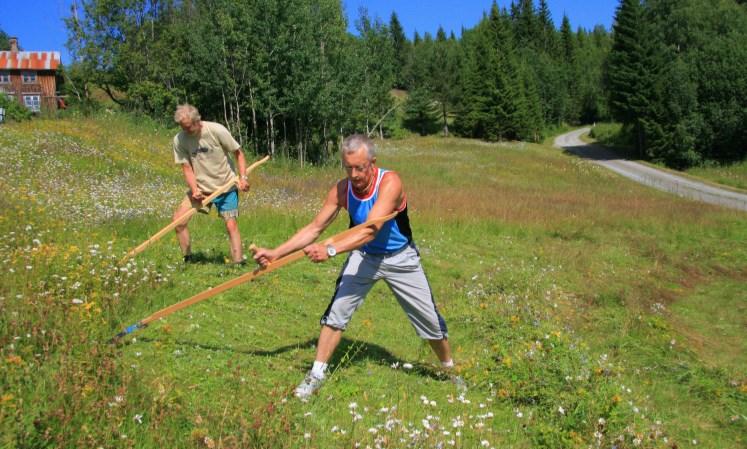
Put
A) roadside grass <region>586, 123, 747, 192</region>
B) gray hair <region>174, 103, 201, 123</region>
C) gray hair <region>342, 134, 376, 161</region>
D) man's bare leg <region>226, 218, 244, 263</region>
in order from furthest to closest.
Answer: roadside grass <region>586, 123, 747, 192</region>
man's bare leg <region>226, 218, 244, 263</region>
gray hair <region>174, 103, 201, 123</region>
gray hair <region>342, 134, 376, 161</region>

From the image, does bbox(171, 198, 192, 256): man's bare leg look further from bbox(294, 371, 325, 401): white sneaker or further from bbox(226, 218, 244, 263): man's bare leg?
bbox(294, 371, 325, 401): white sneaker

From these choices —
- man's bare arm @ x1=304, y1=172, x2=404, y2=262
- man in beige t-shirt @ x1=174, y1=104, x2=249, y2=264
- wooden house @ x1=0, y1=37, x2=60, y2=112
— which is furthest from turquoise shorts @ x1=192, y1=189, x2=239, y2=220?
wooden house @ x1=0, y1=37, x2=60, y2=112

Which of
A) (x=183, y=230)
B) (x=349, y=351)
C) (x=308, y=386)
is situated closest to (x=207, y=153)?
(x=183, y=230)

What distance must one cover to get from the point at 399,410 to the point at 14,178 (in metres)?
9.38

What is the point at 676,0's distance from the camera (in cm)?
5200

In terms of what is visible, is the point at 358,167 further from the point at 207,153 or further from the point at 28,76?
the point at 28,76

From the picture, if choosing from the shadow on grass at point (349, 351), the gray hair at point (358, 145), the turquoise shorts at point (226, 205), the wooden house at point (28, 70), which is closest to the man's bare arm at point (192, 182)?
the turquoise shorts at point (226, 205)

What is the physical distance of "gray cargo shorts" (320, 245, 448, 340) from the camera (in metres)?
4.65

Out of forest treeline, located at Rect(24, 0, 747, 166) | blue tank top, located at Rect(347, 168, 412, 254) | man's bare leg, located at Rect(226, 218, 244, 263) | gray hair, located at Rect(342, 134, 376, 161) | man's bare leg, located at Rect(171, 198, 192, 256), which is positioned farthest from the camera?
forest treeline, located at Rect(24, 0, 747, 166)

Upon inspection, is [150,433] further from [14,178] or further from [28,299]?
[14,178]

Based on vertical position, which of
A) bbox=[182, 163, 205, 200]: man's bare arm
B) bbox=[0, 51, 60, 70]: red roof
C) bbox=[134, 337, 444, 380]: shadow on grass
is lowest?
bbox=[134, 337, 444, 380]: shadow on grass

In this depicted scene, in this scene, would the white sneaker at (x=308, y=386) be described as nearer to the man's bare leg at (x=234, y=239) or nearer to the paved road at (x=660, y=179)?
the man's bare leg at (x=234, y=239)

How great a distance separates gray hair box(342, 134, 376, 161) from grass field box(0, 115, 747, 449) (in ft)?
5.67

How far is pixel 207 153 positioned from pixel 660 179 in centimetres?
3618
